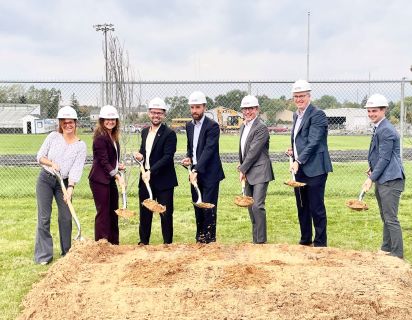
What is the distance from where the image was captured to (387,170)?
633 cm

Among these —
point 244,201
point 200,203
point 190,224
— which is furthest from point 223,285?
point 190,224

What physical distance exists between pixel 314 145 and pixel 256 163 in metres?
0.77

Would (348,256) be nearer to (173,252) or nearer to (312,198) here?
(312,198)

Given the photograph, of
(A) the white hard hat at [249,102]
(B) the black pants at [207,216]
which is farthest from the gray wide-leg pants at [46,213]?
(A) the white hard hat at [249,102]

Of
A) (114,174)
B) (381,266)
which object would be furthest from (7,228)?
(381,266)

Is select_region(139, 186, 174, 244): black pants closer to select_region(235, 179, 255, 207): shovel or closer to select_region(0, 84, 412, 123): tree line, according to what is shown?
select_region(235, 179, 255, 207): shovel

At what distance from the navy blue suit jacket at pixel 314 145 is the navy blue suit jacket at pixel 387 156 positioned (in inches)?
28.8

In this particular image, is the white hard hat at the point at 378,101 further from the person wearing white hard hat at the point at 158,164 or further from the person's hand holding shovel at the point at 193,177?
the person wearing white hard hat at the point at 158,164

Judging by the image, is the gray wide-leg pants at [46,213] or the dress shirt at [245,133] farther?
the dress shirt at [245,133]

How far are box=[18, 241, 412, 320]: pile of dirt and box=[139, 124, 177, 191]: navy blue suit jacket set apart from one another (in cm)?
116

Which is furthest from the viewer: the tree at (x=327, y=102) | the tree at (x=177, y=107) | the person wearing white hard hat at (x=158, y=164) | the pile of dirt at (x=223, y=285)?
the tree at (x=327, y=102)

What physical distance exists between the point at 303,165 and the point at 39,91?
238 inches

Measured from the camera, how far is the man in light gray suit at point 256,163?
7.12m

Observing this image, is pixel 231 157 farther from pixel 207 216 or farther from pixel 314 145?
pixel 314 145
